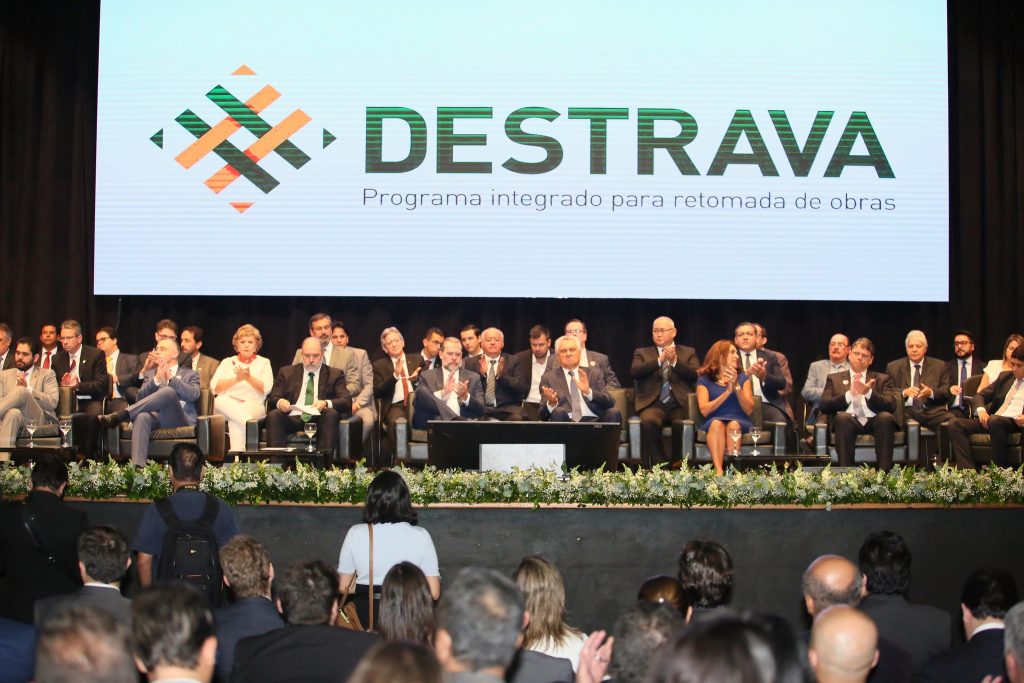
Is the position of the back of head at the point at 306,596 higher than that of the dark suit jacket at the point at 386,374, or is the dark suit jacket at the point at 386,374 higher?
the dark suit jacket at the point at 386,374

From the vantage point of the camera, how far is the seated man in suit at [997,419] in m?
7.93

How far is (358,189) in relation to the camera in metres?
8.90

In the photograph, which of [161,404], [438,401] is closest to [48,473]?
[161,404]

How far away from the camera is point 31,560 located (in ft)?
13.5

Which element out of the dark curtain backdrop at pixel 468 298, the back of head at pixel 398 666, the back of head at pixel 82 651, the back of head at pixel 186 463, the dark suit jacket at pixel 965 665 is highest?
the dark curtain backdrop at pixel 468 298

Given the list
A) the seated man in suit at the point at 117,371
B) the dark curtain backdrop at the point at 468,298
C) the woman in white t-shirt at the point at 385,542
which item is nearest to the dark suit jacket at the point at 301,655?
the woman in white t-shirt at the point at 385,542

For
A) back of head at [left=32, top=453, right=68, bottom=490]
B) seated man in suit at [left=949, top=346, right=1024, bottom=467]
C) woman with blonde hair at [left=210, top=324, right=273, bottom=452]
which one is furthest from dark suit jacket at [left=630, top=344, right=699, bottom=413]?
back of head at [left=32, top=453, right=68, bottom=490]

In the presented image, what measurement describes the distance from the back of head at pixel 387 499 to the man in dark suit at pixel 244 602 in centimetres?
74

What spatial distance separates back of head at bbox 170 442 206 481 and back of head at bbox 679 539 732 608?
2.02m

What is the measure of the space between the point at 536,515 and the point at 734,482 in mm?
932

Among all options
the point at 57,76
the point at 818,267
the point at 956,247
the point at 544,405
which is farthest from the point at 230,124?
the point at 956,247

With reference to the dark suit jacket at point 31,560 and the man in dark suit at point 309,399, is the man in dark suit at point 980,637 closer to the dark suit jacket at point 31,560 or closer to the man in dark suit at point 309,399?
the dark suit jacket at point 31,560

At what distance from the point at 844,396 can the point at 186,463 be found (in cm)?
527

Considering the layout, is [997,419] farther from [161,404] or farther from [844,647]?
[844,647]
